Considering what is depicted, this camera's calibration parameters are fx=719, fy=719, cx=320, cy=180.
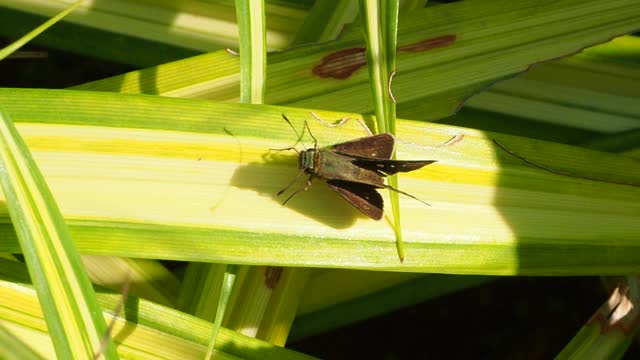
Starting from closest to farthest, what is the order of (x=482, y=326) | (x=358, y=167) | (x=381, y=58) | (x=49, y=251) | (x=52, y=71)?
1. (x=49, y=251)
2. (x=381, y=58)
3. (x=358, y=167)
4. (x=482, y=326)
5. (x=52, y=71)

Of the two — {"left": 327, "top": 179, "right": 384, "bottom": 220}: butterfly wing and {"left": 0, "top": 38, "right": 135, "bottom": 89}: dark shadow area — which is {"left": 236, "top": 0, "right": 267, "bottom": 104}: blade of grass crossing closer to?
{"left": 327, "top": 179, "right": 384, "bottom": 220}: butterfly wing

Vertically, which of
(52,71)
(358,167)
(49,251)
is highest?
(52,71)

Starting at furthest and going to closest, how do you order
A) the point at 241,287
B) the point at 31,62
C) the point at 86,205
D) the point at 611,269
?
the point at 31,62 < the point at 241,287 < the point at 611,269 < the point at 86,205

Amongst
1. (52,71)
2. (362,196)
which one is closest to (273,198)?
(362,196)

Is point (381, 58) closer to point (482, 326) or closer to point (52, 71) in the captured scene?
point (482, 326)

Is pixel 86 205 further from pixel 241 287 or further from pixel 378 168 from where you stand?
pixel 378 168

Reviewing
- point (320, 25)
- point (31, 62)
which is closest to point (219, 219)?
point (320, 25)

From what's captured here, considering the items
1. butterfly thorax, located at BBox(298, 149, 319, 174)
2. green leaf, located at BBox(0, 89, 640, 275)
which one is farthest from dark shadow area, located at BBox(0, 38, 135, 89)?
butterfly thorax, located at BBox(298, 149, 319, 174)
